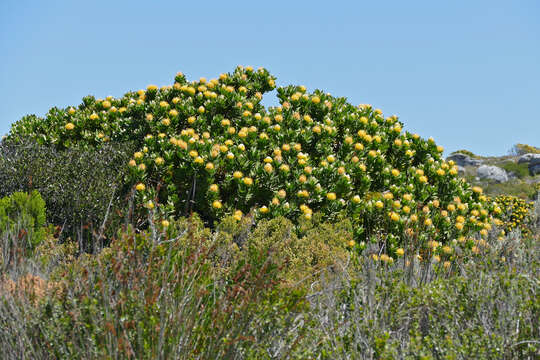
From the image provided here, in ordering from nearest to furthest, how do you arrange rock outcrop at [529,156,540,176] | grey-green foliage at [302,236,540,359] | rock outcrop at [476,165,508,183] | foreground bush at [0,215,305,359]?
foreground bush at [0,215,305,359] < grey-green foliage at [302,236,540,359] < rock outcrop at [476,165,508,183] < rock outcrop at [529,156,540,176]

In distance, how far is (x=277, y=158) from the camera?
20.0ft

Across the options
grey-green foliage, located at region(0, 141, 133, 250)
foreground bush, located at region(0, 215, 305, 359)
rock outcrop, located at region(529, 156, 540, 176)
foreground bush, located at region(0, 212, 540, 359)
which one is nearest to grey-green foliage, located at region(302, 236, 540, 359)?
foreground bush, located at region(0, 212, 540, 359)

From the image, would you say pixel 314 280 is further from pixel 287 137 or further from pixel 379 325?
pixel 287 137

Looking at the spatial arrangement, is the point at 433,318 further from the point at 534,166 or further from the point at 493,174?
the point at 534,166

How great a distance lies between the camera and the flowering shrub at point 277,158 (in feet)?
19.6

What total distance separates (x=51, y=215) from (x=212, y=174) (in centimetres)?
197

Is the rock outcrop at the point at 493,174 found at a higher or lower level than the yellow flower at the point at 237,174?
higher

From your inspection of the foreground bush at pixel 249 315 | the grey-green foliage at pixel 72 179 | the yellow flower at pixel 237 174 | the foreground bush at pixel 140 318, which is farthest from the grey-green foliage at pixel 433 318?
the grey-green foliage at pixel 72 179

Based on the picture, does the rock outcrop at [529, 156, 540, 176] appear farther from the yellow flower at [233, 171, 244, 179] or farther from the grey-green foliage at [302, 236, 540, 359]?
the grey-green foliage at [302, 236, 540, 359]

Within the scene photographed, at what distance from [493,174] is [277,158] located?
3485 centimetres

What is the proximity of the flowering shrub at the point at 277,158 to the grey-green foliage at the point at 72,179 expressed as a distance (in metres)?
0.27

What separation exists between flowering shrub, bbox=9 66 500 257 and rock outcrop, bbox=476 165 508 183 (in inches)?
1264

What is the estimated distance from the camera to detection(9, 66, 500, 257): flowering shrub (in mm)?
5984

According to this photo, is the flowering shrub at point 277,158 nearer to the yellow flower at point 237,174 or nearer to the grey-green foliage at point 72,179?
the yellow flower at point 237,174
